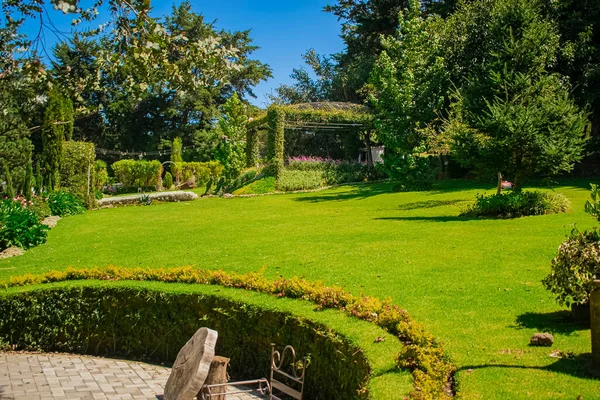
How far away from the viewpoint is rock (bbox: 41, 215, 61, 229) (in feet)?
65.9

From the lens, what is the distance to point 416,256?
12.0 metres

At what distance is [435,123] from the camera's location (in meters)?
28.5

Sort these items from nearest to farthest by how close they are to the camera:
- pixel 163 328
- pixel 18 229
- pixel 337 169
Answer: pixel 163 328, pixel 18 229, pixel 337 169

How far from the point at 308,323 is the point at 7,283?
250 inches

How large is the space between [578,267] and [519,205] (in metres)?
10.3

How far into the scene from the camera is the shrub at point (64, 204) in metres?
23.1

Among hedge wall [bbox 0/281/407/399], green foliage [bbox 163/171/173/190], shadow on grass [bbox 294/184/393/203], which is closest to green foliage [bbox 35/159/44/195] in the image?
shadow on grass [bbox 294/184/393/203]

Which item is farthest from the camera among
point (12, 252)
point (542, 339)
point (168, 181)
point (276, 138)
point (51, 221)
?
point (168, 181)

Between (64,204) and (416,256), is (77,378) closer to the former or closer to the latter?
(416,256)

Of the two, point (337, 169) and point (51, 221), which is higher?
point (337, 169)

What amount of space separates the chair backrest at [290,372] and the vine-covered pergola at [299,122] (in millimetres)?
23732

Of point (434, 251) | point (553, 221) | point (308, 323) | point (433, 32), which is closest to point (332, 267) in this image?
point (434, 251)

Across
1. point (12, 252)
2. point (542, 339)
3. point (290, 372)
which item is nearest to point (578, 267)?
point (542, 339)

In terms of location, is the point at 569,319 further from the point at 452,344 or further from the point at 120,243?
the point at 120,243
